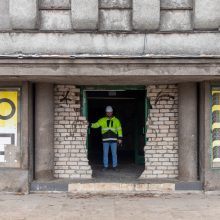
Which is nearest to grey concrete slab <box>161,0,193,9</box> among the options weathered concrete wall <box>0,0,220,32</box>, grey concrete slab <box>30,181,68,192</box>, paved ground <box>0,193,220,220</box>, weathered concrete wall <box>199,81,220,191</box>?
weathered concrete wall <box>0,0,220,32</box>

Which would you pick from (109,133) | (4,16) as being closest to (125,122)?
(109,133)

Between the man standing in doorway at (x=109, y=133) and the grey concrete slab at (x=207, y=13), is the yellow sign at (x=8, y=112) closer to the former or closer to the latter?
the man standing in doorway at (x=109, y=133)

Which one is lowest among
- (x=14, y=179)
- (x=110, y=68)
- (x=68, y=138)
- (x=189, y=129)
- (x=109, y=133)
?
(x=14, y=179)

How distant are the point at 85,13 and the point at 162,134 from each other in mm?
3680

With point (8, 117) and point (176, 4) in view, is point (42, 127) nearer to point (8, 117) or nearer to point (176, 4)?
→ point (8, 117)

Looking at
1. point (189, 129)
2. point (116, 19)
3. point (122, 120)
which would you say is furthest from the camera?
point (122, 120)

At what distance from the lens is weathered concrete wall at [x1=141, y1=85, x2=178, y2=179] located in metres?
10.9

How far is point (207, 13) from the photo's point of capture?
375 inches

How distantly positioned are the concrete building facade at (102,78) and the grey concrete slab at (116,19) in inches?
0.9

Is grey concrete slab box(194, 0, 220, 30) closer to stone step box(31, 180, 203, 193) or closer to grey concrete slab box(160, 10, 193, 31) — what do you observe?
grey concrete slab box(160, 10, 193, 31)

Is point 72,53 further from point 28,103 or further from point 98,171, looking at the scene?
point 98,171

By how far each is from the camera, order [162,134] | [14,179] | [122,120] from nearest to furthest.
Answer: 1. [14,179]
2. [162,134]
3. [122,120]

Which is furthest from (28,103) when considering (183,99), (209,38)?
(209,38)

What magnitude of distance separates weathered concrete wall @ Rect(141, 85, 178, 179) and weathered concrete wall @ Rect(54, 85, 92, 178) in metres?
1.66
